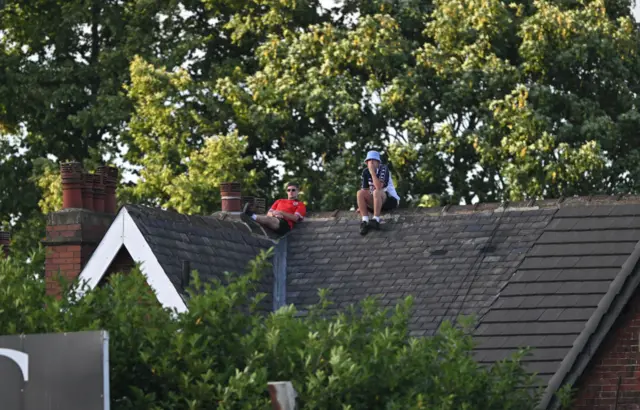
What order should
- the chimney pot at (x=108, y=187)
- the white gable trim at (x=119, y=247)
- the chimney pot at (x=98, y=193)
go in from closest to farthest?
the white gable trim at (x=119, y=247)
the chimney pot at (x=98, y=193)
the chimney pot at (x=108, y=187)

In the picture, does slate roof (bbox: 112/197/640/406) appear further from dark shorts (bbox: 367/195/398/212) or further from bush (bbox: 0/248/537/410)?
bush (bbox: 0/248/537/410)

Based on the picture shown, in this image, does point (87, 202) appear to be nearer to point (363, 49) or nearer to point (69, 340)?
point (69, 340)

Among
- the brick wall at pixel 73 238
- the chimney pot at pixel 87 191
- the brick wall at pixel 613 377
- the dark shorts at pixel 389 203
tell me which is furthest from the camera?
the dark shorts at pixel 389 203

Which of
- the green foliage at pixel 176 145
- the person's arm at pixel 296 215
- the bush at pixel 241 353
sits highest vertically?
the green foliage at pixel 176 145

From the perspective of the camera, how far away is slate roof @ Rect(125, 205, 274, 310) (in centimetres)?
2066

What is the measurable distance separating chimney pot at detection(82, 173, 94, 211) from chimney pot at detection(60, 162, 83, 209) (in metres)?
0.06

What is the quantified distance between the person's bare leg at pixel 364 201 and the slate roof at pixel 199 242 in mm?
1307

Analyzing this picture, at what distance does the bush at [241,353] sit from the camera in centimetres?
1373

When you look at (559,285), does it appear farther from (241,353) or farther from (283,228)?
(241,353)

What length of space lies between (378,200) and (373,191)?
19 cm

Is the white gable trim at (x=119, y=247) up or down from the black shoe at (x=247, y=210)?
down

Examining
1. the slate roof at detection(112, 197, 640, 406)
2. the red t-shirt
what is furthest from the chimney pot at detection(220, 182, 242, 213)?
the red t-shirt

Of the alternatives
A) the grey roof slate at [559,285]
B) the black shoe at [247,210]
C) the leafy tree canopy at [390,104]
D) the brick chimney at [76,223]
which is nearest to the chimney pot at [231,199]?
Result: the black shoe at [247,210]

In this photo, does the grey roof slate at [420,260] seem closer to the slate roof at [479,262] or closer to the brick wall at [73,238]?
the slate roof at [479,262]
